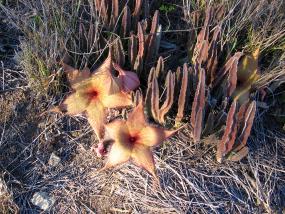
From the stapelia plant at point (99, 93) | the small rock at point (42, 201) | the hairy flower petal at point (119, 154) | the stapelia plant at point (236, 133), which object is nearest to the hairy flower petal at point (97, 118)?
the stapelia plant at point (99, 93)

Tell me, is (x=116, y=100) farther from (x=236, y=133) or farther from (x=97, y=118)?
(x=236, y=133)

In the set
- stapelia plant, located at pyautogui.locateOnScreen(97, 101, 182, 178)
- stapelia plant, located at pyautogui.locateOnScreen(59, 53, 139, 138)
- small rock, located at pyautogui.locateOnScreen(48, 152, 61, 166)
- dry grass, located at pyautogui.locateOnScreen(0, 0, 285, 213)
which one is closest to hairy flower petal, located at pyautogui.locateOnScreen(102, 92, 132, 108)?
stapelia plant, located at pyautogui.locateOnScreen(59, 53, 139, 138)

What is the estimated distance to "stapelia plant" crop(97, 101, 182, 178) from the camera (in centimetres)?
175

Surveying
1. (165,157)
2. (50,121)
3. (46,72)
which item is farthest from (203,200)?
(46,72)

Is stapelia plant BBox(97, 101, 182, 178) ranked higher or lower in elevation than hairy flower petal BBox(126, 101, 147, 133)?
lower

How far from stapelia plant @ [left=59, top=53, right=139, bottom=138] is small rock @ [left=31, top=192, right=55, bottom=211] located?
35cm

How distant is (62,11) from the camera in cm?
196

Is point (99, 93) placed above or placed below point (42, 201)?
above

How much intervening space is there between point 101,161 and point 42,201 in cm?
31

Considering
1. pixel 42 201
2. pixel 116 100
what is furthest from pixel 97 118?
pixel 42 201

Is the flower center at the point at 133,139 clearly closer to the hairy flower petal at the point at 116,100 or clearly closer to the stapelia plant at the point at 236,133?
the hairy flower petal at the point at 116,100

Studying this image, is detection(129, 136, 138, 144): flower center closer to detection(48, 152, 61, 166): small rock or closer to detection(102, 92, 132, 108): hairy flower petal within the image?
detection(102, 92, 132, 108): hairy flower petal

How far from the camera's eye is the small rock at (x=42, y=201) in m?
1.87

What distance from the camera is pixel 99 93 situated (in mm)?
1915
